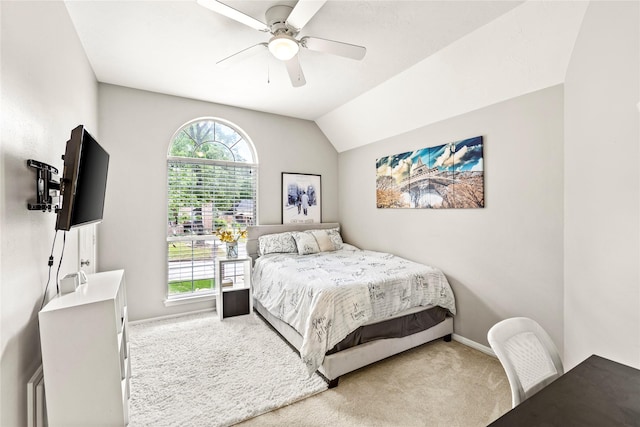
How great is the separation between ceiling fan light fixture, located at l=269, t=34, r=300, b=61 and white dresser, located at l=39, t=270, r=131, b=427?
1.88 meters

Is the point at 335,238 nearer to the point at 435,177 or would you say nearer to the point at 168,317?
the point at 435,177

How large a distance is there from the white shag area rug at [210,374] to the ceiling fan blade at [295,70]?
2.48m

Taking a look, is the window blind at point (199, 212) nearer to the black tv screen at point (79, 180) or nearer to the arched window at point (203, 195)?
the arched window at point (203, 195)

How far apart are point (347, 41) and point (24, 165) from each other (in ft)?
7.64

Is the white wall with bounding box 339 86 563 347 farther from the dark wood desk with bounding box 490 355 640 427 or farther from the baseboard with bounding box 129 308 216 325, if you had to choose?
→ the baseboard with bounding box 129 308 216 325

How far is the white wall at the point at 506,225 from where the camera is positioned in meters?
2.30

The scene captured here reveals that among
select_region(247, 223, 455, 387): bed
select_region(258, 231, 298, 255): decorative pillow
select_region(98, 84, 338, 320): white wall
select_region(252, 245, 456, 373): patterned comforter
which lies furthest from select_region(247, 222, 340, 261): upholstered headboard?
select_region(98, 84, 338, 320): white wall

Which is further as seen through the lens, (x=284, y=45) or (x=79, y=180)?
(x=284, y=45)

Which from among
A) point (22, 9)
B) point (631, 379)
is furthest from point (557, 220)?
point (22, 9)

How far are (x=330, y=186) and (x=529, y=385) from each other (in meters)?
3.92

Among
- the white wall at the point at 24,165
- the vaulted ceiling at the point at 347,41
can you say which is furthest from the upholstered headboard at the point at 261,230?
the white wall at the point at 24,165

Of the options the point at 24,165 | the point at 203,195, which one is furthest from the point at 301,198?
the point at 24,165

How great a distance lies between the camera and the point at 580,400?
931 millimetres

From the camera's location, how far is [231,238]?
365 centimetres
